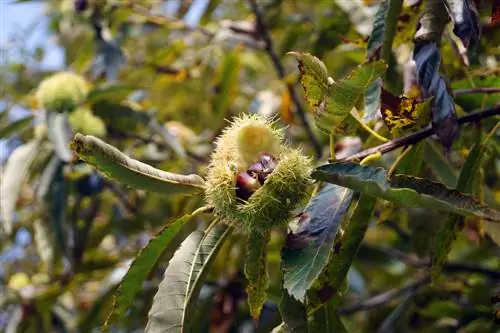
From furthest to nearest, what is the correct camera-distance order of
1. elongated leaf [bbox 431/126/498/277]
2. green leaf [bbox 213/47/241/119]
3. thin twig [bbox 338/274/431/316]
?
green leaf [bbox 213/47/241/119], thin twig [bbox 338/274/431/316], elongated leaf [bbox 431/126/498/277]

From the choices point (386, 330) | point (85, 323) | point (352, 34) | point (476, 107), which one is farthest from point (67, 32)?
point (476, 107)

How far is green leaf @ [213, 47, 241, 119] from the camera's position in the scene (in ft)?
7.47

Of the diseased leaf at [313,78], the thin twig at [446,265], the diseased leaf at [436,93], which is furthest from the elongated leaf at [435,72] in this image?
the thin twig at [446,265]

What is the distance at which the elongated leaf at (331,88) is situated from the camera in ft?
2.76

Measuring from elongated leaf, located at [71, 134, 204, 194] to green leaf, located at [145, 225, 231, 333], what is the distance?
7cm

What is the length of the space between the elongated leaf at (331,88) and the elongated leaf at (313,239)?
91mm

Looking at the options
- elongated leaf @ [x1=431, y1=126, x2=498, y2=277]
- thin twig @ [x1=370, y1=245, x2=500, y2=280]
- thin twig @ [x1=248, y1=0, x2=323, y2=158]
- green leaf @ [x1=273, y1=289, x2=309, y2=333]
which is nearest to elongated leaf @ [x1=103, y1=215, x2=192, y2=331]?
green leaf @ [x1=273, y1=289, x2=309, y2=333]

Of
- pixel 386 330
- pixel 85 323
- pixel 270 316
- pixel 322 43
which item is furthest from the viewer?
pixel 85 323

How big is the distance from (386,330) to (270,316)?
15.5 inches

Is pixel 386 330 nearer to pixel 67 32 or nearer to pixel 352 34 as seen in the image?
pixel 352 34

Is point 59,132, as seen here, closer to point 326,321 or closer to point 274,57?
→ point 274,57

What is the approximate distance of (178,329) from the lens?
85 centimetres

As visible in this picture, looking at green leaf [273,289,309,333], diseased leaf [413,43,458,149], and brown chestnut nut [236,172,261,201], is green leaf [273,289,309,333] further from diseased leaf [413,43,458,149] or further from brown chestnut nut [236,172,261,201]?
diseased leaf [413,43,458,149]

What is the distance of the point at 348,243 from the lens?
941 mm
